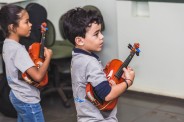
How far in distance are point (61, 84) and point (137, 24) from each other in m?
1.04

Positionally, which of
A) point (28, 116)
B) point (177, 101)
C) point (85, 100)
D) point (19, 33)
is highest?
point (19, 33)

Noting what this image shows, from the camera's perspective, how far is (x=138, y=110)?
3.34m

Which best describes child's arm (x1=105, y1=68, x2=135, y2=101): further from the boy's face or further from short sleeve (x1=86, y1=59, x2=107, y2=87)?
the boy's face

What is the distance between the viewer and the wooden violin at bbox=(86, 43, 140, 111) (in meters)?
1.73

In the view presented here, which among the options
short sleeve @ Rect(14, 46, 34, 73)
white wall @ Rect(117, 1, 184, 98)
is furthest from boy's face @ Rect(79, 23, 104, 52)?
white wall @ Rect(117, 1, 184, 98)

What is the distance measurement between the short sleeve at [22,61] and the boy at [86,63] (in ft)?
1.47

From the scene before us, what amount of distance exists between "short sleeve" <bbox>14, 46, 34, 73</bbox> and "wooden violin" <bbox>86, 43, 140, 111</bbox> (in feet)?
1.65

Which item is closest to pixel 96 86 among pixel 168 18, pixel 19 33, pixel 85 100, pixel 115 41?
pixel 85 100

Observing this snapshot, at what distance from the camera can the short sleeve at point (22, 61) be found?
2.16 m

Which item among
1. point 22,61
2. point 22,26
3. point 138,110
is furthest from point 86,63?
point 138,110

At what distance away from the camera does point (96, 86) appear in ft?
5.58

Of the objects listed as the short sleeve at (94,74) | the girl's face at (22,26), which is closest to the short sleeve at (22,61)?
the girl's face at (22,26)

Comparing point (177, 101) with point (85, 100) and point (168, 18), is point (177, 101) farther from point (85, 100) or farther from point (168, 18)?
point (85, 100)

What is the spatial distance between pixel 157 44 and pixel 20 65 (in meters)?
1.63
